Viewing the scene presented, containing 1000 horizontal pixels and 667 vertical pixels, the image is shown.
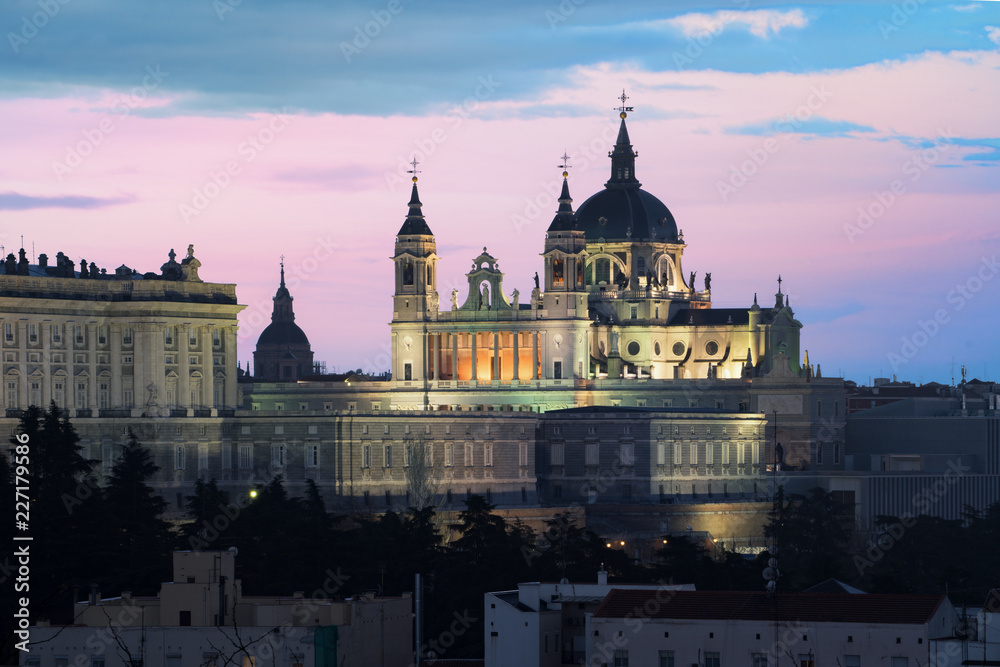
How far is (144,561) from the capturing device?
374ft

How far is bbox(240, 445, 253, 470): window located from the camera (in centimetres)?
15325

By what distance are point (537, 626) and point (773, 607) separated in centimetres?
825

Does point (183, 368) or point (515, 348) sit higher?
point (515, 348)

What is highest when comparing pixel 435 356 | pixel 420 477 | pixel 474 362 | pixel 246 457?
pixel 435 356

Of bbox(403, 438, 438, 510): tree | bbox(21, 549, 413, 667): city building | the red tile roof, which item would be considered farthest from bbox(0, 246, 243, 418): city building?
the red tile roof

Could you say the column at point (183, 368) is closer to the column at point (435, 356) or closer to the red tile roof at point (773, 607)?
the column at point (435, 356)

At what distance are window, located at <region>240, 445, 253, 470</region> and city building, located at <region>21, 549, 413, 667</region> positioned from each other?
6023 cm

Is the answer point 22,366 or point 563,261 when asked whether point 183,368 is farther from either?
point 563,261

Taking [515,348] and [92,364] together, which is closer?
[92,364]

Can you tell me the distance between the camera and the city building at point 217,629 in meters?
84.8

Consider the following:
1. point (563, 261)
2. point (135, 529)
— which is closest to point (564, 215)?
point (563, 261)

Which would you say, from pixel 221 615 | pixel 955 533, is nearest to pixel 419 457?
pixel 955 533

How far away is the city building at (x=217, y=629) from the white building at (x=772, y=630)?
7.72 m

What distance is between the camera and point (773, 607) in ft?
279
